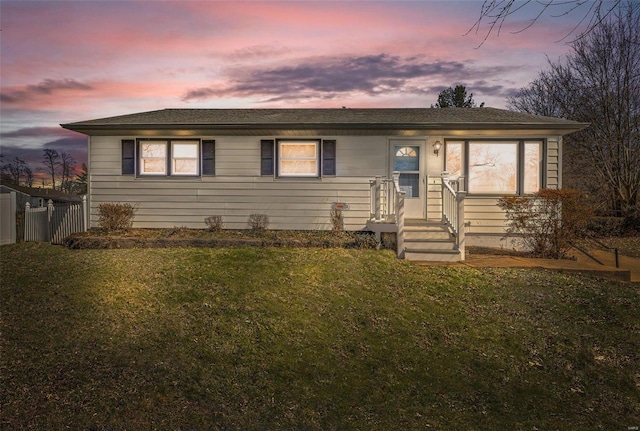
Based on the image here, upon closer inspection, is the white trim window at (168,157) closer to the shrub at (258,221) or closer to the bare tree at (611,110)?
the shrub at (258,221)

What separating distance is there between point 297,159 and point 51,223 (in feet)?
22.1

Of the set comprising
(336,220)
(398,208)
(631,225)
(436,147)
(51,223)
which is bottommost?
(631,225)

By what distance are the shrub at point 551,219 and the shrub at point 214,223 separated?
7.28 metres

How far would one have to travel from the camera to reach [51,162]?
122 feet

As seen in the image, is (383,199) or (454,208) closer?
(454,208)

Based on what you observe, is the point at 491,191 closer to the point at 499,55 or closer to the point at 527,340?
the point at 499,55

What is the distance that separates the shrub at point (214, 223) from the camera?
1137cm

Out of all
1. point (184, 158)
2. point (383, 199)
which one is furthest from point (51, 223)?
point (383, 199)

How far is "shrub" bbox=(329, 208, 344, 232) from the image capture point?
1085cm

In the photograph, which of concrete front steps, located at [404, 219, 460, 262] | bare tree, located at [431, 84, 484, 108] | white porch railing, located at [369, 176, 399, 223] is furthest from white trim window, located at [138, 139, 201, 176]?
bare tree, located at [431, 84, 484, 108]

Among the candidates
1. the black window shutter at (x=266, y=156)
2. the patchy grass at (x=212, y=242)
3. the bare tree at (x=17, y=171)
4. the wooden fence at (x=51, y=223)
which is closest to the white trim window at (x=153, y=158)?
the wooden fence at (x=51, y=223)

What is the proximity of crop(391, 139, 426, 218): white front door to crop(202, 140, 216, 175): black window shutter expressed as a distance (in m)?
4.95

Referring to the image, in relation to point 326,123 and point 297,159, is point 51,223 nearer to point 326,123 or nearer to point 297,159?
point 297,159

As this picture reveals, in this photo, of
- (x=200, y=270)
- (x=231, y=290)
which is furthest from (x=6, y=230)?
(x=231, y=290)
